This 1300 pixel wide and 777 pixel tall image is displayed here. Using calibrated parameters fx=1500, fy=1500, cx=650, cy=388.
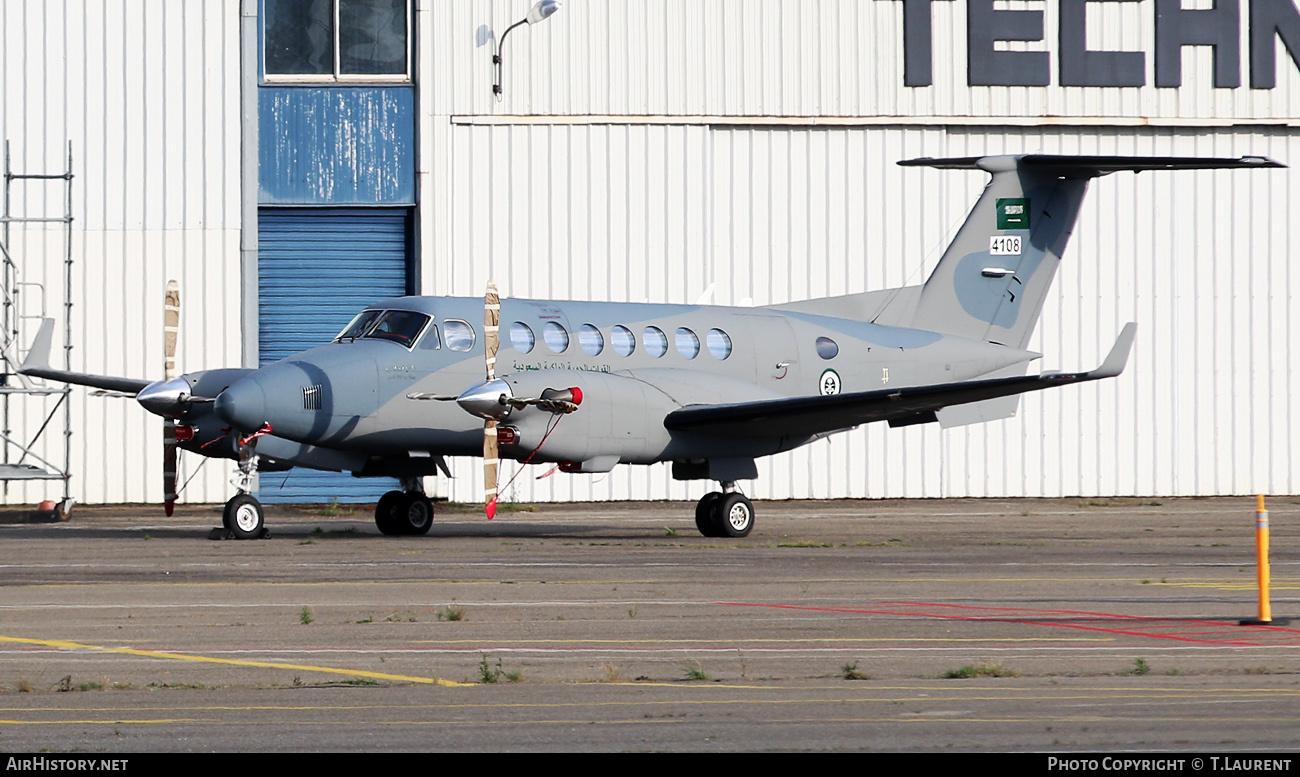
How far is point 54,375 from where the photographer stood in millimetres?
22641

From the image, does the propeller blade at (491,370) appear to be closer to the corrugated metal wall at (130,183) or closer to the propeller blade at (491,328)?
the propeller blade at (491,328)

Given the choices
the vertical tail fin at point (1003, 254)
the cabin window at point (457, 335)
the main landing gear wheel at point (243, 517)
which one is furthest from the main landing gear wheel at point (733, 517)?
the main landing gear wheel at point (243, 517)

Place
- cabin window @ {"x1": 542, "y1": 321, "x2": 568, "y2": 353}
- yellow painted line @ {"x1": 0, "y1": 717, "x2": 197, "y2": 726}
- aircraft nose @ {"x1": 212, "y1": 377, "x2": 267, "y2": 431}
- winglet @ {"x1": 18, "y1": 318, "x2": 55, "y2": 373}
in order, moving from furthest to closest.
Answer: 1. winglet @ {"x1": 18, "y1": 318, "x2": 55, "y2": 373}
2. cabin window @ {"x1": 542, "y1": 321, "x2": 568, "y2": 353}
3. aircraft nose @ {"x1": 212, "y1": 377, "x2": 267, "y2": 431}
4. yellow painted line @ {"x1": 0, "y1": 717, "x2": 197, "y2": 726}

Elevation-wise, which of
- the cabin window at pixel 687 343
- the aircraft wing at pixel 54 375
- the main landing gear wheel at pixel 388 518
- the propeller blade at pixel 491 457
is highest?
the cabin window at pixel 687 343

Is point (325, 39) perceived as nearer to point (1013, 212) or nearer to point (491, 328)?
point (491, 328)

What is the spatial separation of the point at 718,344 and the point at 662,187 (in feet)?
30.0

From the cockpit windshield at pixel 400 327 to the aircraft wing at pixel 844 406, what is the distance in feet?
11.5

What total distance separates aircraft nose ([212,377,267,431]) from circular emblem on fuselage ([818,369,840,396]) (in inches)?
335

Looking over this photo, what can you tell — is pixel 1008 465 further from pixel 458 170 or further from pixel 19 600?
pixel 19 600

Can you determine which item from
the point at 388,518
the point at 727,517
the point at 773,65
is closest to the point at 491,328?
the point at 388,518

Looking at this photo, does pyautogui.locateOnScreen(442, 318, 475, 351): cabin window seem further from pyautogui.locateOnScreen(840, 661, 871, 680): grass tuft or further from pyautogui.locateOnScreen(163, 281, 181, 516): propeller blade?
pyautogui.locateOnScreen(840, 661, 871, 680): grass tuft

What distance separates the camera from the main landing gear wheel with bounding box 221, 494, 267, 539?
1928 centimetres

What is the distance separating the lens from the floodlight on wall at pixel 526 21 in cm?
2841

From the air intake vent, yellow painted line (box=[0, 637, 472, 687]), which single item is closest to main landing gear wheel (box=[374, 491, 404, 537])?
the air intake vent
